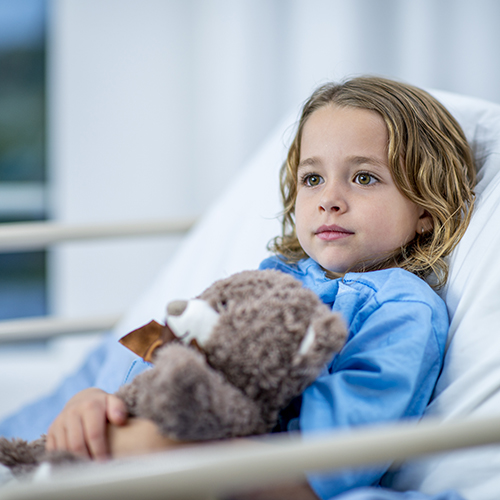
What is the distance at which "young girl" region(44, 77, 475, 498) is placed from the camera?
462 millimetres

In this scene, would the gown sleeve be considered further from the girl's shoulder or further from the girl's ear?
the girl's ear

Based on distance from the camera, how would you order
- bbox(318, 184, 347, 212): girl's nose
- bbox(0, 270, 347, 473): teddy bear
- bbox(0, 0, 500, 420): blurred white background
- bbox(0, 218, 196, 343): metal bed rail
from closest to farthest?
bbox(0, 270, 347, 473): teddy bear, bbox(318, 184, 347, 212): girl's nose, bbox(0, 218, 196, 343): metal bed rail, bbox(0, 0, 500, 420): blurred white background

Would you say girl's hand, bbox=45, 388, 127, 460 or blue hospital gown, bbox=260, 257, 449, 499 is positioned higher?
blue hospital gown, bbox=260, 257, 449, 499

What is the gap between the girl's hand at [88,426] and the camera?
430mm

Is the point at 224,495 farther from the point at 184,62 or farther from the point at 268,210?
the point at 184,62

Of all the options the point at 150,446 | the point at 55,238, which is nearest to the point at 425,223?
the point at 150,446

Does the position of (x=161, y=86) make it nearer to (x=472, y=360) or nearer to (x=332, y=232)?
(x=332, y=232)

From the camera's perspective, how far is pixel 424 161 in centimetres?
67

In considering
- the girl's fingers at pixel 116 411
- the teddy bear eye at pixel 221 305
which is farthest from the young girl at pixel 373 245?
the teddy bear eye at pixel 221 305

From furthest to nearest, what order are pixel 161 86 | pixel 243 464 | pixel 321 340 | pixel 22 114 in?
pixel 22 114
pixel 161 86
pixel 321 340
pixel 243 464

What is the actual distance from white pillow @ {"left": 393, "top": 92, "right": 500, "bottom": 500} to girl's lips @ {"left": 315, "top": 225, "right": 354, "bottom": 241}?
0.46 feet

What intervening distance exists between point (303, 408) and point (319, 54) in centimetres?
135

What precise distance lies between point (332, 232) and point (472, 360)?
216 millimetres

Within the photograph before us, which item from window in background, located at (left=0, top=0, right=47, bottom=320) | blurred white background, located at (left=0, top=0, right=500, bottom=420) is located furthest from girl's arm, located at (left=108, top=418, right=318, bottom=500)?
window in background, located at (left=0, top=0, right=47, bottom=320)
